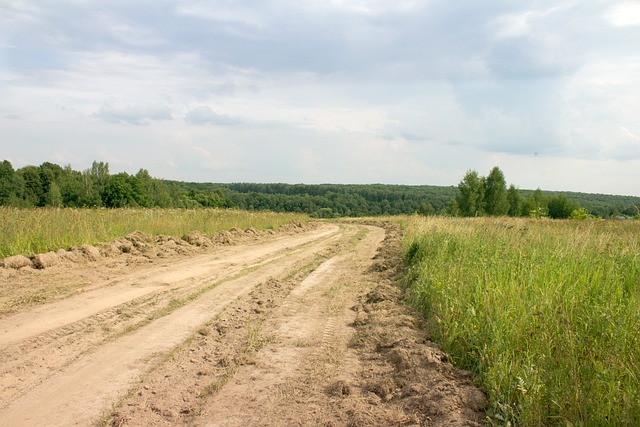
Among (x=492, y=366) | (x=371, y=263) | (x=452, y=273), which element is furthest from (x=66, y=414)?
(x=371, y=263)

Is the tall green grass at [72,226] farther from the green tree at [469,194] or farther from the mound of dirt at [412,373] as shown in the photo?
the green tree at [469,194]

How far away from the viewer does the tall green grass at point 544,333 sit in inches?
141

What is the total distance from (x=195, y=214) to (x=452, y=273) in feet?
56.0

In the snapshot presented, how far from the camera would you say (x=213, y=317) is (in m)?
7.05

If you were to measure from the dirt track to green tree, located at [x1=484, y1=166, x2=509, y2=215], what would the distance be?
64.6 meters

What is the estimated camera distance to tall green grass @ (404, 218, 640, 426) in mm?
3574

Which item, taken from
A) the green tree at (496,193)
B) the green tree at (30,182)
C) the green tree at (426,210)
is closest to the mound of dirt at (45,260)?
the green tree at (426,210)

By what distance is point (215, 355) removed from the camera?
547 cm

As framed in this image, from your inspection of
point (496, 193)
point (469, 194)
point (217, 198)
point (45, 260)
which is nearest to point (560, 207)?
point (496, 193)

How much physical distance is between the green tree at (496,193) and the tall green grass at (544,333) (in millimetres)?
64255

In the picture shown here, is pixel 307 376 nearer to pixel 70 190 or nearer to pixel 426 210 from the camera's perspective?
pixel 426 210

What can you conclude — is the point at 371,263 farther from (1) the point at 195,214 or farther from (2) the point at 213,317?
(1) the point at 195,214

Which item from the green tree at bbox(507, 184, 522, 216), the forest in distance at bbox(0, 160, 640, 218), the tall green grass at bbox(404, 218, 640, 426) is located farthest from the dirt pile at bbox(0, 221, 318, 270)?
the green tree at bbox(507, 184, 522, 216)

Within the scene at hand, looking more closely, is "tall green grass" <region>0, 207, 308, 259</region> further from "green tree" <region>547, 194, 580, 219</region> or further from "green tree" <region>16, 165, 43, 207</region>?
"green tree" <region>547, 194, 580, 219</region>
